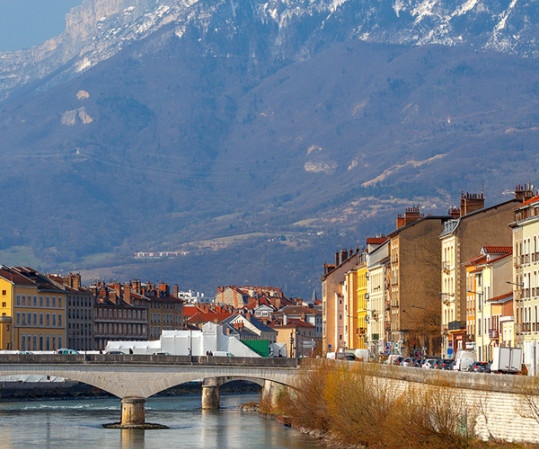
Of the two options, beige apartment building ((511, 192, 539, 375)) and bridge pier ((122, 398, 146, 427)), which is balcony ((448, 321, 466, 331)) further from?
bridge pier ((122, 398, 146, 427))

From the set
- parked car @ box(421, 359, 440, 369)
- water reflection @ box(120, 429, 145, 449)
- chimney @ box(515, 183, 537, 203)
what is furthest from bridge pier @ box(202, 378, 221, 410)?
parked car @ box(421, 359, 440, 369)

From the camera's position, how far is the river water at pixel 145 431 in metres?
107

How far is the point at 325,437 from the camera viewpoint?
101500 mm

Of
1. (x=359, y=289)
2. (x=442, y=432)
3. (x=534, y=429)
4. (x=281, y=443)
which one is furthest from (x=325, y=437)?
(x=359, y=289)

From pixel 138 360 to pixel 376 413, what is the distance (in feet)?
150

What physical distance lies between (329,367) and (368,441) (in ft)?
59.1

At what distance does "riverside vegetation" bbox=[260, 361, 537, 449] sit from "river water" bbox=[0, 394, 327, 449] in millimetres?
2292

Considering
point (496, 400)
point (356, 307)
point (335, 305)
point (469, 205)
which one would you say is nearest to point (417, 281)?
point (469, 205)

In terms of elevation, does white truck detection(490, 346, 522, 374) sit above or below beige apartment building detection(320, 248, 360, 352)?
below

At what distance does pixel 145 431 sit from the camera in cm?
12094

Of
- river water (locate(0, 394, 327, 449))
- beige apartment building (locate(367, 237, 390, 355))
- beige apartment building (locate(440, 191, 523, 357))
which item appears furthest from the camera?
beige apartment building (locate(367, 237, 390, 355))

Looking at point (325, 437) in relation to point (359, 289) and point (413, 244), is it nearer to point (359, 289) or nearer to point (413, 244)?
point (413, 244)

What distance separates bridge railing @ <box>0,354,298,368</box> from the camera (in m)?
123

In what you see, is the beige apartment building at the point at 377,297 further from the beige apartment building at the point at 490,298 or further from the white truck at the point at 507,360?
the white truck at the point at 507,360
